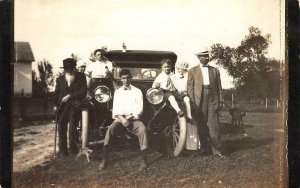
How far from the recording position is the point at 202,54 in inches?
206

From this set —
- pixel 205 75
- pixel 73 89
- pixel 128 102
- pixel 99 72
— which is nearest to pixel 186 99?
pixel 205 75

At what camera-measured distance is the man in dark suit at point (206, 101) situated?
17.3 feet

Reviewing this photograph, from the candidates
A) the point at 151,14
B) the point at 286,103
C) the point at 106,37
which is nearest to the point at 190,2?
the point at 151,14

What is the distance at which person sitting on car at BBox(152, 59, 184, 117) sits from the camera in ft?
17.1

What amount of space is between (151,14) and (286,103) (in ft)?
6.62

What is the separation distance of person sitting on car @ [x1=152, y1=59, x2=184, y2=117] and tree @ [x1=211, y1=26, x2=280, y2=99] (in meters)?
0.60

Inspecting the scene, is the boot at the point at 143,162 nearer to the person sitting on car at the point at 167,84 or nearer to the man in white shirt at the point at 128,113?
the man in white shirt at the point at 128,113

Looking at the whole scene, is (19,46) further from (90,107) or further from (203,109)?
(203,109)

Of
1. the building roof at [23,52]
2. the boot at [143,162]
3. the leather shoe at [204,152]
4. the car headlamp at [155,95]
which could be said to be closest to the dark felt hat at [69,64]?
the building roof at [23,52]

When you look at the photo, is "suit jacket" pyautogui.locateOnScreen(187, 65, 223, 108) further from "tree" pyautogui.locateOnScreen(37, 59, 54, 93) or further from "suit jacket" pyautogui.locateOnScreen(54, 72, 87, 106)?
"tree" pyautogui.locateOnScreen(37, 59, 54, 93)

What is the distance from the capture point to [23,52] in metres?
4.94

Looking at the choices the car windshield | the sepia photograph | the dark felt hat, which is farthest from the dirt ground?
the car windshield

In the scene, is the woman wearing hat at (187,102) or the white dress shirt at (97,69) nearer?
the white dress shirt at (97,69)

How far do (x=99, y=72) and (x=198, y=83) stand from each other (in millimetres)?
1228
